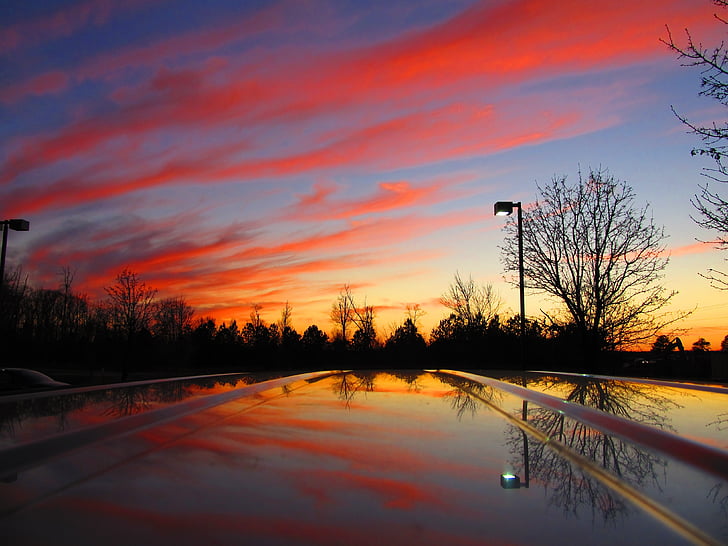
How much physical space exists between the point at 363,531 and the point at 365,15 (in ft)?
30.8

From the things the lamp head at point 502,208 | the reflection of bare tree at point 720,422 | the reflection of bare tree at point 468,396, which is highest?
the lamp head at point 502,208

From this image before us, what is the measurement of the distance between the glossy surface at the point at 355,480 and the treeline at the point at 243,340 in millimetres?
11896

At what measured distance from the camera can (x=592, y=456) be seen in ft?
7.55

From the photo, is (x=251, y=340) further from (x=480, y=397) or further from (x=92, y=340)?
(x=480, y=397)

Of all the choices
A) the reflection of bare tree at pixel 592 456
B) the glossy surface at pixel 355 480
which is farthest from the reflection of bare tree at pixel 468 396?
the reflection of bare tree at pixel 592 456

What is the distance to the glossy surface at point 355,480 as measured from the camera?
5.11 ft

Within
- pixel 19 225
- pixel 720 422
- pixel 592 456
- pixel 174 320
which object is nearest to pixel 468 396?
pixel 720 422

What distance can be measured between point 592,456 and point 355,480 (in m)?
1.01

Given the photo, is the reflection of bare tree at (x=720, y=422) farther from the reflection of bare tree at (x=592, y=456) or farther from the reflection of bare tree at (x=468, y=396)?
the reflection of bare tree at (x=468, y=396)

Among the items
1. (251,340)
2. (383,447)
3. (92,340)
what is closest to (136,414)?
(383,447)

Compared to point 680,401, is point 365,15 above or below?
above

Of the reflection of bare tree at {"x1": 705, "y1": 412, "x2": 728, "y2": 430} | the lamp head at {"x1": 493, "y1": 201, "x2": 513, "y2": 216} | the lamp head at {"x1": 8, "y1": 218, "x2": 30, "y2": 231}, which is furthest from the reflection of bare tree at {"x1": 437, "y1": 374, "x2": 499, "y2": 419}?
the lamp head at {"x1": 8, "y1": 218, "x2": 30, "y2": 231}

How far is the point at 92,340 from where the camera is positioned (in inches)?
2121

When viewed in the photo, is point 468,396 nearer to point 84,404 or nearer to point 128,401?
point 128,401
